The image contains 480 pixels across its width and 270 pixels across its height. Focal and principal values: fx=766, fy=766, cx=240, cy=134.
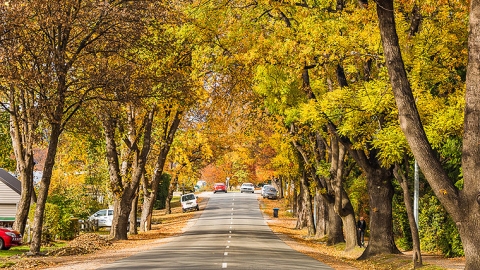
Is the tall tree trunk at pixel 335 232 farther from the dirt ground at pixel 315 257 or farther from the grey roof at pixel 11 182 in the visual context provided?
the grey roof at pixel 11 182

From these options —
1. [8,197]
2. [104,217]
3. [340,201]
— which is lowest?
[340,201]

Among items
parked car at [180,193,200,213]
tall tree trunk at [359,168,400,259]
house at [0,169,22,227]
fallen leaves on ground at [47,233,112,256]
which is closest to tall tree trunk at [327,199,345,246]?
tall tree trunk at [359,168,400,259]

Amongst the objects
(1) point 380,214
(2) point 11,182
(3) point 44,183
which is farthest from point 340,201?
(2) point 11,182

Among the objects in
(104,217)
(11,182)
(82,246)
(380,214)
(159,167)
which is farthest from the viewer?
(104,217)

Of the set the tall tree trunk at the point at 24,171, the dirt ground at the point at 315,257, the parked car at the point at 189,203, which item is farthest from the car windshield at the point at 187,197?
the tall tree trunk at the point at 24,171

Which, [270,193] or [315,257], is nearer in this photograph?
[315,257]

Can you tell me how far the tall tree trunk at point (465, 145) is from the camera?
14.8 metres

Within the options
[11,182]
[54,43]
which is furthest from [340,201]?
[11,182]

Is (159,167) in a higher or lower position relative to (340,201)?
higher

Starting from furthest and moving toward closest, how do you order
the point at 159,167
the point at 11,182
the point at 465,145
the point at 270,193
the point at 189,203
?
the point at 270,193 → the point at 189,203 → the point at 11,182 → the point at 159,167 → the point at 465,145

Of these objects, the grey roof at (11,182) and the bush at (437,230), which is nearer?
the bush at (437,230)

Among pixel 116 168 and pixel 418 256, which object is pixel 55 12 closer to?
pixel 418 256

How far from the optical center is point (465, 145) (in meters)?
14.9

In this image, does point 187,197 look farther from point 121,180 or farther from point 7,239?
point 7,239
